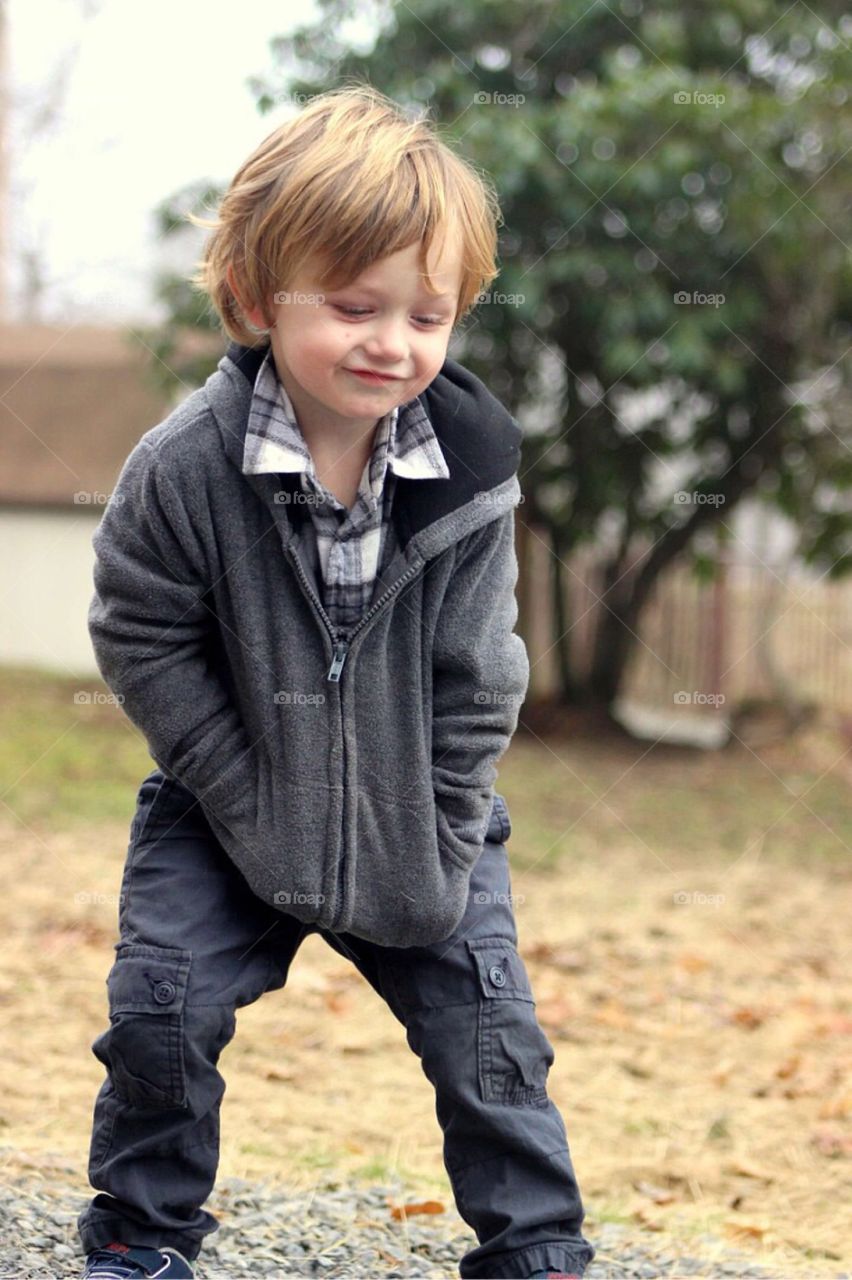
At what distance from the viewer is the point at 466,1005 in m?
1.83

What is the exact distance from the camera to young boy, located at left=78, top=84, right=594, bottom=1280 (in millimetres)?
1747

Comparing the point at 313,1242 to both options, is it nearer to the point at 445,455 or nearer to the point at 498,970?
the point at 498,970

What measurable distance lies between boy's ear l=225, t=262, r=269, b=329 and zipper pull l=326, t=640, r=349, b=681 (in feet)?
1.33

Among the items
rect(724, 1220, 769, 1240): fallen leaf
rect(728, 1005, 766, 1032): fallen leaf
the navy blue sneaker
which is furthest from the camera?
rect(728, 1005, 766, 1032): fallen leaf

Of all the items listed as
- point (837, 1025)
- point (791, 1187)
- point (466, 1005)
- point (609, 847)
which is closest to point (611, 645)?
point (609, 847)

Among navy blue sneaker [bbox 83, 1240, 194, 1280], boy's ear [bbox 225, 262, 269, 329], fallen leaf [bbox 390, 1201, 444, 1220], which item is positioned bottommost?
fallen leaf [bbox 390, 1201, 444, 1220]

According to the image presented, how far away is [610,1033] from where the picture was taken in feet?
12.3

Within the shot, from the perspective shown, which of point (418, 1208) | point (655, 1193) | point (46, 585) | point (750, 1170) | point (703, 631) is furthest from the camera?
point (46, 585)

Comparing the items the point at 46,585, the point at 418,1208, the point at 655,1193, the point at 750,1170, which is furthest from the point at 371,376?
the point at 46,585

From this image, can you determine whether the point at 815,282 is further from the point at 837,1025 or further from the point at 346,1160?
the point at 346,1160

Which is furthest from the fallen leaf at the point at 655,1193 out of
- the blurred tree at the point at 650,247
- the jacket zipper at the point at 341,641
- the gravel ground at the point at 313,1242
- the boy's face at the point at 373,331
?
the blurred tree at the point at 650,247

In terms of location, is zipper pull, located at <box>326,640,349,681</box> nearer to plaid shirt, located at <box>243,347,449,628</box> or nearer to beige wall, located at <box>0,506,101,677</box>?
plaid shirt, located at <box>243,347,449,628</box>

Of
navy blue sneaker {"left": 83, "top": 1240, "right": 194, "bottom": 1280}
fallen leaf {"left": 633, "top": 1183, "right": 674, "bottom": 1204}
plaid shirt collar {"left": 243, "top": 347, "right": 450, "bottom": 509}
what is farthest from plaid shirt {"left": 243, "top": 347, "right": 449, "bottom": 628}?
fallen leaf {"left": 633, "top": 1183, "right": 674, "bottom": 1204}

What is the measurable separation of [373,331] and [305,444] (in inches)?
6.9
